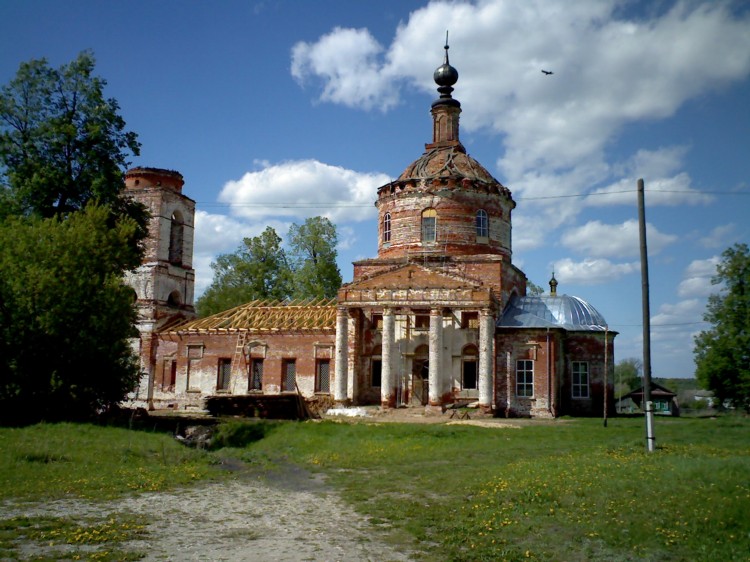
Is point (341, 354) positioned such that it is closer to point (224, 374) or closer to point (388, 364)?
point (388, 364)

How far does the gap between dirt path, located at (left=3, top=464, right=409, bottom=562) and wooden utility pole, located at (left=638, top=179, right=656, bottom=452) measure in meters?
7.40

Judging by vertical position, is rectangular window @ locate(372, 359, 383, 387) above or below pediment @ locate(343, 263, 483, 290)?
below

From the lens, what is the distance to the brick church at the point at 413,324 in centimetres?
3038

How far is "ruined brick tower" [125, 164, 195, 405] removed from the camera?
36.9 metres

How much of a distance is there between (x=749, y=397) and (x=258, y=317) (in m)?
23.8

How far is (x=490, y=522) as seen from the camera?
32.3 ft

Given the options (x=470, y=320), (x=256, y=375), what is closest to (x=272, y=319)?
(x=256, y=375)

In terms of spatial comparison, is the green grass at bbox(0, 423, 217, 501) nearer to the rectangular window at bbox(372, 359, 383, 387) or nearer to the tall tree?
the tall tree

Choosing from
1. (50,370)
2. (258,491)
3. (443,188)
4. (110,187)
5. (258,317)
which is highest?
(443,188)

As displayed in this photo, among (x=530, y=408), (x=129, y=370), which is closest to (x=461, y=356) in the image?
(x=530, y=408)

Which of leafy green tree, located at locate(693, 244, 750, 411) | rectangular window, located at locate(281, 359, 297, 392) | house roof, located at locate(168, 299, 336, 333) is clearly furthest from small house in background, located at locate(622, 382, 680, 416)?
rectangular window, located at locate(281, 359, 297, 392)

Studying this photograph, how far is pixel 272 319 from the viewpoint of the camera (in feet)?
118

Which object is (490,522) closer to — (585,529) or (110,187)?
(585,529)

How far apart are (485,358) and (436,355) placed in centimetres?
210
